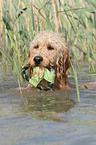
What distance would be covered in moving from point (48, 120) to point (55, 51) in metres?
A: 2.57

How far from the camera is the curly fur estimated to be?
5.26 metres

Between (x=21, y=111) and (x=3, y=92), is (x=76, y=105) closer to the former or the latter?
(x=21, y=111)

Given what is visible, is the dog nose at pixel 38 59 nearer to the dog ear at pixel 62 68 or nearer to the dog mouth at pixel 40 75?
the dog mouth at pixel 40 75

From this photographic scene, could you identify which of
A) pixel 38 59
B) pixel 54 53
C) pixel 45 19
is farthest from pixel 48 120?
pixel 45 19

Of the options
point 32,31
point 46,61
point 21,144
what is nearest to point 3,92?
point 46,61

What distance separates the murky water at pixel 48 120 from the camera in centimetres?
238

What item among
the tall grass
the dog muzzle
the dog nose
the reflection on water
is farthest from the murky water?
the tall grass

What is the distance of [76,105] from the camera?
3787 mm

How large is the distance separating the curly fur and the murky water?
819 mm

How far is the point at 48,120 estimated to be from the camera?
9.73ft

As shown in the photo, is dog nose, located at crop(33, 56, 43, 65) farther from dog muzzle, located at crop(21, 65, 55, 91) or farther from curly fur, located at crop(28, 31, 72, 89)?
curly fur, located at crop(28, 31, 72, 89)

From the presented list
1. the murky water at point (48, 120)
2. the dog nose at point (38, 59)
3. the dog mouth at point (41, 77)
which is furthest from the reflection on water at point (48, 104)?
the dog nose at point (38, 59)

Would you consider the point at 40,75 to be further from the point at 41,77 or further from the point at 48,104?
the point at 48,104

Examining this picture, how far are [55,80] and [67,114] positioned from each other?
2.27 m
